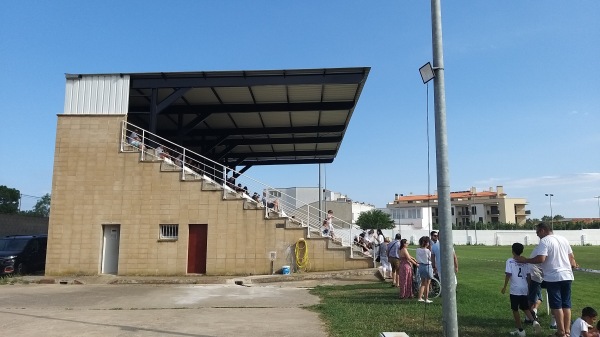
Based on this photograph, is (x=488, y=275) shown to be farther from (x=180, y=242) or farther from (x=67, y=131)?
(x=67, y=131)

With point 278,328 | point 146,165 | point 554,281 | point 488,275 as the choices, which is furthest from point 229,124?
point 554,281

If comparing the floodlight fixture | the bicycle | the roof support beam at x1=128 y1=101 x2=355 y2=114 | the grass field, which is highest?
the roof support beam at x1=128 y1=101 x2=355 y2=114

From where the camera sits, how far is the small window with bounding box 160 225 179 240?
18.5 meters

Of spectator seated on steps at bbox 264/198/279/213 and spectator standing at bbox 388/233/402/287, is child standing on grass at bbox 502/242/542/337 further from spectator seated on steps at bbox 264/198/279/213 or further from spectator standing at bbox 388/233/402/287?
spectator seated on steps at bbox 264/198/279/213

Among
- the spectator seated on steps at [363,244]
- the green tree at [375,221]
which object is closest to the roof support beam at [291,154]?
the spectator seated on steps at [363,244]

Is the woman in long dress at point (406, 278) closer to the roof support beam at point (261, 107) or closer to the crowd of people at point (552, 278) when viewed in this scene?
the crowd of people at point (552, 278)

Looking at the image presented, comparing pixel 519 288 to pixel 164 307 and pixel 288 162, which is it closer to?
pixel 164 307

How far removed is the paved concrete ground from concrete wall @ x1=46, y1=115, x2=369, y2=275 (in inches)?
48.3

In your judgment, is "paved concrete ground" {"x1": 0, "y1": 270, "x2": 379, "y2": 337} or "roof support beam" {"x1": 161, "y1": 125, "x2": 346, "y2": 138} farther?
"roof support beam" {"x1": 161, "y1": 125, "x2": 346, "y2": 138}

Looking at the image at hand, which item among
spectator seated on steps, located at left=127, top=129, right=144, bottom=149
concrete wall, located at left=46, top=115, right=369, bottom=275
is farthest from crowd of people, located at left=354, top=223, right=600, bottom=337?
spectator seated on steps, located at left=127, top=129, right=144, bottom=149

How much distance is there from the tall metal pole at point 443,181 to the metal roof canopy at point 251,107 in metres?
12.3

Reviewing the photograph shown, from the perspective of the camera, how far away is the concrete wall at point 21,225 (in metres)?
26.2

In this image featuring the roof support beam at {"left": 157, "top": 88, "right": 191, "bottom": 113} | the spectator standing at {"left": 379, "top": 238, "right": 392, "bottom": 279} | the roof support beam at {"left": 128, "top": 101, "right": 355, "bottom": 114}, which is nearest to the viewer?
the spectator standing at {"left": 379, "top": 238, "right": 392, "bottom": 279}

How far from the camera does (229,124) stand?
2659cm
